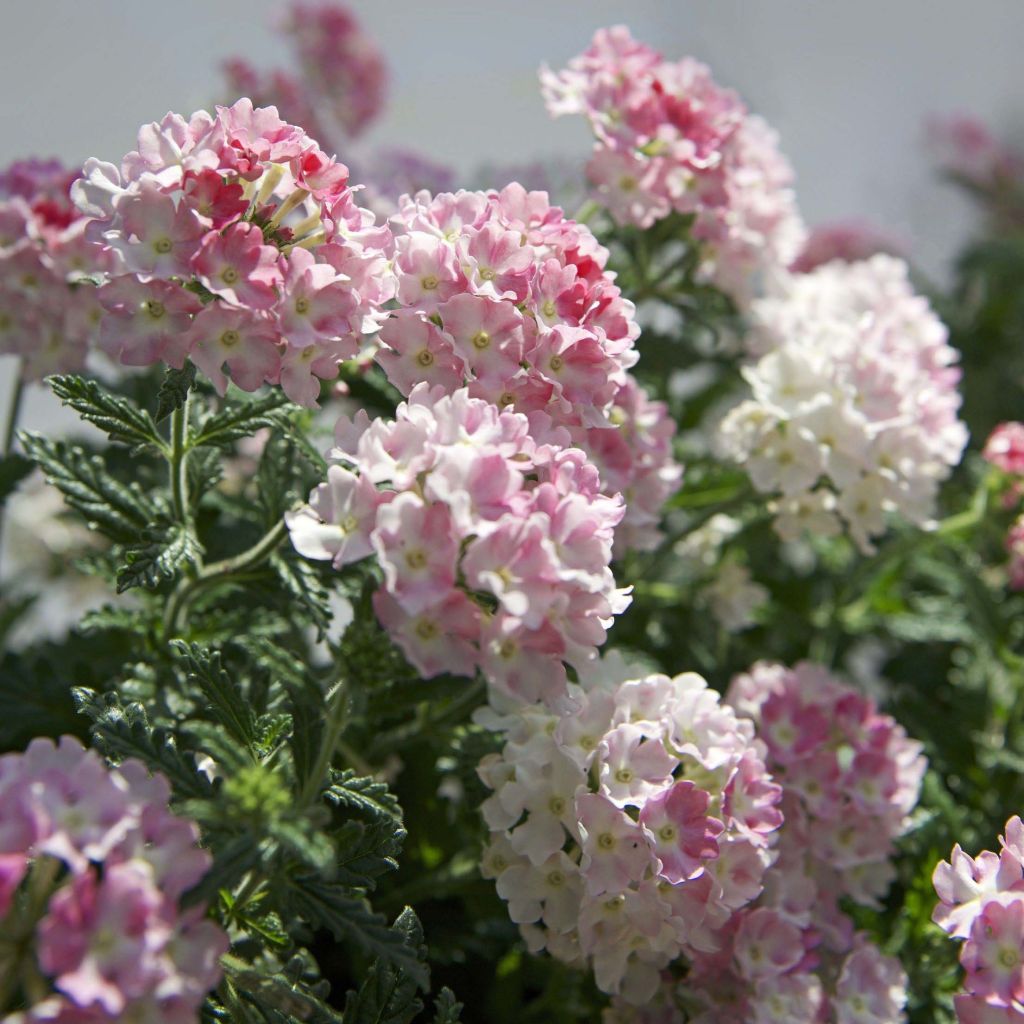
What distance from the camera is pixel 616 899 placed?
1.03 metres

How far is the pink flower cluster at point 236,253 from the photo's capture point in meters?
0.91

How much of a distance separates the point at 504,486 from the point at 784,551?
1383 millimetres

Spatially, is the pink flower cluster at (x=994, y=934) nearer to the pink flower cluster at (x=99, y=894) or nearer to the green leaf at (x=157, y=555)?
the pink flower cluster at (x=99, y=894)

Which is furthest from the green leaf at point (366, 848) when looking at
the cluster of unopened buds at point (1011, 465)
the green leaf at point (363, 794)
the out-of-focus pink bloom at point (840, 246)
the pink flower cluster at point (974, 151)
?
the pink flower cluster at point (974, 151)

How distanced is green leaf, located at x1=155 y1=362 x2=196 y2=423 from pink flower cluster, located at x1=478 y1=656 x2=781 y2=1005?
1.26 ft

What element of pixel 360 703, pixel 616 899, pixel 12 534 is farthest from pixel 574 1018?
pixel 12 534

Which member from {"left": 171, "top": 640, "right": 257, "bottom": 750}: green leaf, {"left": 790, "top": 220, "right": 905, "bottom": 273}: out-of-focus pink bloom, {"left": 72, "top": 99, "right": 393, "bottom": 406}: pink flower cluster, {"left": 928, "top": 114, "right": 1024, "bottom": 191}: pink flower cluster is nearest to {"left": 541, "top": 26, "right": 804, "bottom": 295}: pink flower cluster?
{"left": 72, "top": 99, "right": 393, "bottom": 406}: pink flower cluster

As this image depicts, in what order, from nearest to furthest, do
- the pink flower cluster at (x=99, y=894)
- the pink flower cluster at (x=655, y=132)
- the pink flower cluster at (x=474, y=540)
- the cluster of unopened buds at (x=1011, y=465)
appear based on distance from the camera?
the pink flower cluster at (x=99, y=894), the pink flower cluster at (x=474, y=540), the pink flower cluster at (x=655, y=132), the cluster of unopened buds at (x=1011, y=465)

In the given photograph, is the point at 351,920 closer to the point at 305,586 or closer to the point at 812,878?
the point at 305,586

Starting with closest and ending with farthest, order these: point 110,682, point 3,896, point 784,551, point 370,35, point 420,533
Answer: point 3,896
point 420,533
point 110,682
point 784,551
point 370,35

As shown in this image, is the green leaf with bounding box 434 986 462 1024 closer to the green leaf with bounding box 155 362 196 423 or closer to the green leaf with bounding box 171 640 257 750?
the green leaf with bounding box 171 640 257 750

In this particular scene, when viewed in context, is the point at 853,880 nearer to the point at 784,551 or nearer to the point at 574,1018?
the point at 574,1018

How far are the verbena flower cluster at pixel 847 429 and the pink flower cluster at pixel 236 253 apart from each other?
59 cm

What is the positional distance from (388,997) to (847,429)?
0.79m
